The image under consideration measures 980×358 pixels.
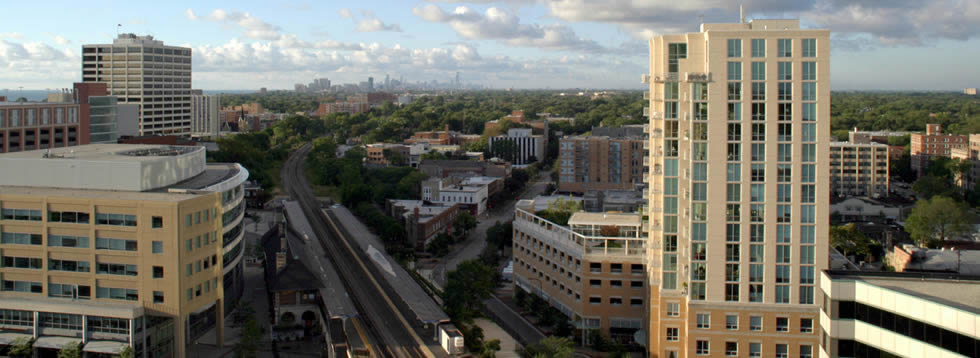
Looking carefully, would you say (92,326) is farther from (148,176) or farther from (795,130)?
(795,130)

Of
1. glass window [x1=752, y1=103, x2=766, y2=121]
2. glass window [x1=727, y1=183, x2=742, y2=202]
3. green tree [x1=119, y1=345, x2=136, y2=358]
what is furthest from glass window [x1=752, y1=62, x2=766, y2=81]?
green tree [x1=119, y1=345, x2=136, y2=358]

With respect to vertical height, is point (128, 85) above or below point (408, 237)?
above

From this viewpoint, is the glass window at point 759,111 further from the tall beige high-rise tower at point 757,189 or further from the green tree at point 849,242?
the green tree at point 849,242

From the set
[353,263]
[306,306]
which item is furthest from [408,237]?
[306,306]

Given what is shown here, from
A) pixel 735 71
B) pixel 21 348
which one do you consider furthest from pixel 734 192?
pixel 21 348

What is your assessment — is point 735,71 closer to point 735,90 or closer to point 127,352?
point 735,90

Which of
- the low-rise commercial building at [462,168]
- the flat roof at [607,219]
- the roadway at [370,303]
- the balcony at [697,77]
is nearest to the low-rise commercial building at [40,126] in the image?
the roadway at [370,303]

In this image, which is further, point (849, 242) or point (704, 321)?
point (849, 242)
